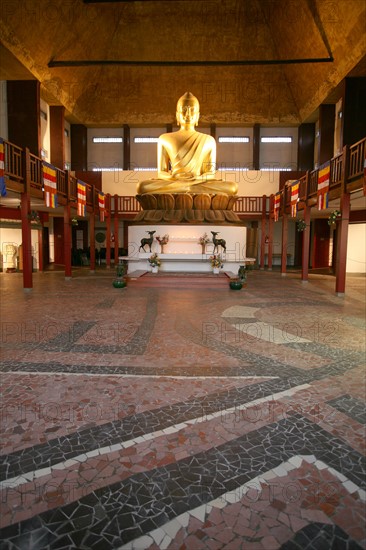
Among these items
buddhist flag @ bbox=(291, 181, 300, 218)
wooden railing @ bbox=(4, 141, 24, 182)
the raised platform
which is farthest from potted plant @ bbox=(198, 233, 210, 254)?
wooden railing @ bbox=(4, 141, 24, 182)

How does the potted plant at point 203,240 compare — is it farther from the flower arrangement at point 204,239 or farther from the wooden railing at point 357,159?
the wooden railing at point 357,159

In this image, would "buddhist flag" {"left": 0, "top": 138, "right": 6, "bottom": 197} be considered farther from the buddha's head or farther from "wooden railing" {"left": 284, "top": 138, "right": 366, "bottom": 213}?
→ "wooden railing" {"left": 284, "top": 138, "right": 366, "bottom": 213}

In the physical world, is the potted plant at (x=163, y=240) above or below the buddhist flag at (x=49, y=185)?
below

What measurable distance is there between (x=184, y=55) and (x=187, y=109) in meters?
7.77

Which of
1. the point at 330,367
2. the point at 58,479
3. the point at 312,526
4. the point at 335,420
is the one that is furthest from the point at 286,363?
the point at 58,479

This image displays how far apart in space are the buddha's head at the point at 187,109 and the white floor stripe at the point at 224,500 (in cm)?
1310

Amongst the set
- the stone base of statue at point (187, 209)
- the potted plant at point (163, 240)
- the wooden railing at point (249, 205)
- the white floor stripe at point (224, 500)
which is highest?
the wooden railing at point (249, 205)

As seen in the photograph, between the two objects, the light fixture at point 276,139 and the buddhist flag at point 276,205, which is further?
the light fixture at point 276,139

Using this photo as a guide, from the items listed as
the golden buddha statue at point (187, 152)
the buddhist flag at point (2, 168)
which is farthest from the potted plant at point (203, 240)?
the buddhist flag at point (2, 168)

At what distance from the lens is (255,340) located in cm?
502

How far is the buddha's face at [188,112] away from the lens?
43.5ft

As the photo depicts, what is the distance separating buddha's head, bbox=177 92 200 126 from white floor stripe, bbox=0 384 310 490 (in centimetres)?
1219

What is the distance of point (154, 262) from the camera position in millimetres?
11023

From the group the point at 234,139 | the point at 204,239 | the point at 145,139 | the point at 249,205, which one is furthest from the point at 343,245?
the point at 145,139
